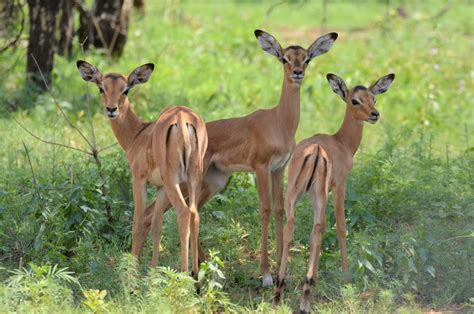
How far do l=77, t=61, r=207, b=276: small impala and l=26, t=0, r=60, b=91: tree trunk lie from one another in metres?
3.70

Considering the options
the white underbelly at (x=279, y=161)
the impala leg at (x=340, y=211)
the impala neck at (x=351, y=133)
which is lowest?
the impala leg at (x=340, y=211)

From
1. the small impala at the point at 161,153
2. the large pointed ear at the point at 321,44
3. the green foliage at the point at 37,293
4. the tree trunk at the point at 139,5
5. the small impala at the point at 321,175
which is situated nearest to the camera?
the green foliage at the point at 37,293

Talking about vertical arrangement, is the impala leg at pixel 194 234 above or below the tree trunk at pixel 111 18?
below

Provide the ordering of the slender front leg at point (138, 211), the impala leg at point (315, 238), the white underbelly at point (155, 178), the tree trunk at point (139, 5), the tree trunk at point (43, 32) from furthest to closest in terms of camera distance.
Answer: the tree trunk at point (139, 5) → the tree trunk at point (43, 32) → the slender front leg at point (138, 211) → the white underbelly at point (155, 178) → the impala leg at point (315, 238)

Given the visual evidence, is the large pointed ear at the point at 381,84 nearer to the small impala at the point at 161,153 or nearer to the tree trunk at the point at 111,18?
the small impala at the point at 161,153

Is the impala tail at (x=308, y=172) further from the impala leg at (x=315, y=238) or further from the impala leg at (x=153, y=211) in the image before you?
the impala leg at (x=153, y=211)

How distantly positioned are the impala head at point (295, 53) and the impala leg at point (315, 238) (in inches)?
40.1

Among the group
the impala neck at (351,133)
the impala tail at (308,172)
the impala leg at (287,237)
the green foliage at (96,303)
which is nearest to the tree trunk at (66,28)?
the impala neck at (351,133)

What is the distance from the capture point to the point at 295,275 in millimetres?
7422

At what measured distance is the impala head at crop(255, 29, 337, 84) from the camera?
7.70 meters

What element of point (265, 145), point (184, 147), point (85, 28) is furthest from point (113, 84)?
point (85, 28)

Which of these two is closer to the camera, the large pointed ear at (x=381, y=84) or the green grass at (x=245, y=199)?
the green grass at (x=245, y=199)

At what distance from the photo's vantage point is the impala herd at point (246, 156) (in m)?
6.95

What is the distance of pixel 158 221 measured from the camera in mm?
7340
